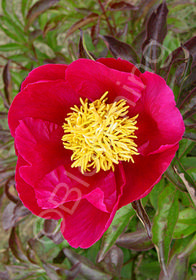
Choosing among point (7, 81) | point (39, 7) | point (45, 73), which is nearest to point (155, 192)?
point (45, 73)

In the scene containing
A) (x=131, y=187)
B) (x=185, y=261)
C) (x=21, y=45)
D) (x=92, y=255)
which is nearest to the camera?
(x=131, y=187)

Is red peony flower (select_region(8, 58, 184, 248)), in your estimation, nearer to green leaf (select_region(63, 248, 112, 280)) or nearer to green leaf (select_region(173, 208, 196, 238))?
green leaf (select_region(173, 208, 196, 238))

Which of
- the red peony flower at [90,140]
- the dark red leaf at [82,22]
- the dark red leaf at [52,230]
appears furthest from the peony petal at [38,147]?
the dark red leaf at [82,22]

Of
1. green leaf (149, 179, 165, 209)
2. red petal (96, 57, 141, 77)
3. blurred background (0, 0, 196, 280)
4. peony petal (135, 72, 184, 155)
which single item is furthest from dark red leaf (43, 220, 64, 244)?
red petal (96, 57, 141, 77)

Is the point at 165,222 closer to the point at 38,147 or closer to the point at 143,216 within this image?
the point at 143,216

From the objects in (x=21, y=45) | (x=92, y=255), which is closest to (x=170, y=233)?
(x=92, y=255)

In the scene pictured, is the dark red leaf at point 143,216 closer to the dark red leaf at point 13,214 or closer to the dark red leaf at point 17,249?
the dark red leaf at point 13,214

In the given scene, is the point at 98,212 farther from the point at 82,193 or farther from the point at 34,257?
the point at 34,257
